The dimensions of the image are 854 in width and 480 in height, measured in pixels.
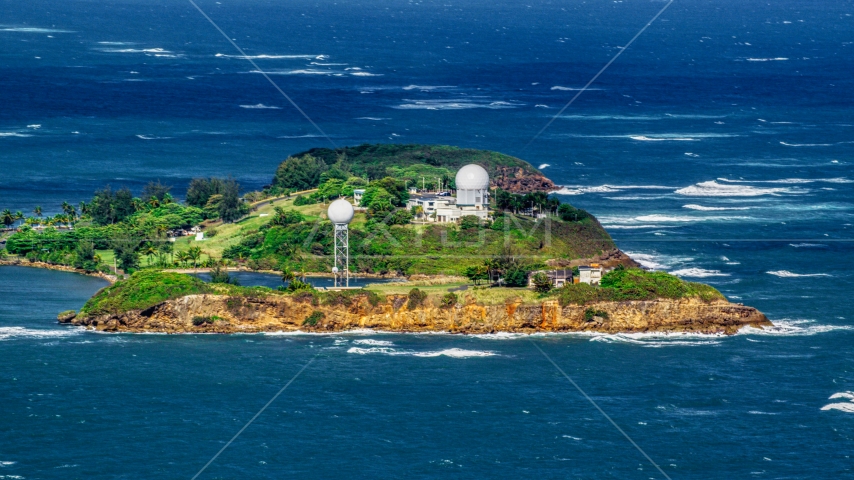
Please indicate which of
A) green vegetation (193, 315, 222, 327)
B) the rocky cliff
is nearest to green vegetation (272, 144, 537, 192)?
the rocky cliff

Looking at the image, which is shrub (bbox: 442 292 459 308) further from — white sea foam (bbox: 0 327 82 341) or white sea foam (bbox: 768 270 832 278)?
white sea foam (bbox: 768 270 832 278)

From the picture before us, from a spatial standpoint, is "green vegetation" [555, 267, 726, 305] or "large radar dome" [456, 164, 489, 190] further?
"large radar dome" [456, 164, 489, 190]

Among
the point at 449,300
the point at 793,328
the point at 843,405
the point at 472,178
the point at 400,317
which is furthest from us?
the point at 472,178

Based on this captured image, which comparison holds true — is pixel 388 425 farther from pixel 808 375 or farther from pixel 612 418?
pixel 808 375

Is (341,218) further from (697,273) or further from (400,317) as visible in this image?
(697,273)

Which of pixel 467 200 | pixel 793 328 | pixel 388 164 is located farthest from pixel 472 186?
pixel 388 164
